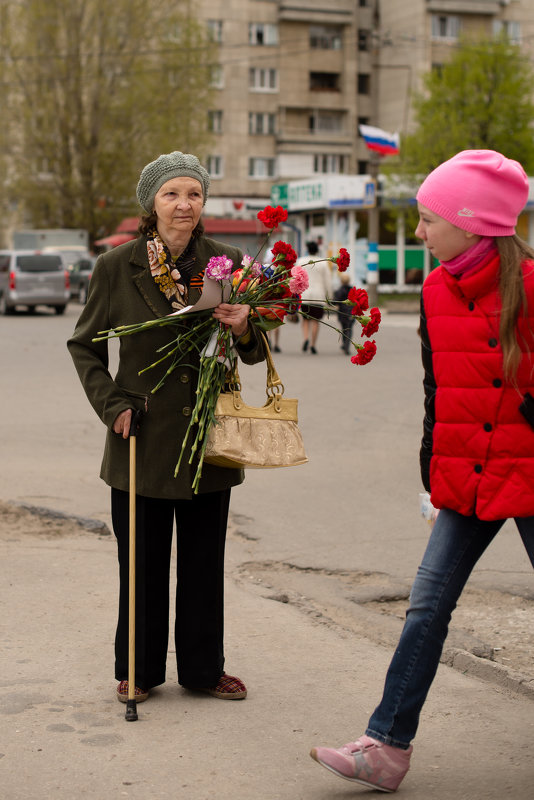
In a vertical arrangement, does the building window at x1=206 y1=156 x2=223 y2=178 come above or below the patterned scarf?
above

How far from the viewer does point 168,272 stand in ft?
14.2

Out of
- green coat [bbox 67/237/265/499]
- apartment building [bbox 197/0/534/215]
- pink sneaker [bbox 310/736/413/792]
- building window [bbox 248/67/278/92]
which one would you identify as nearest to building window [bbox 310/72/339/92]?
apartment building [bbox 197/0/534/215]

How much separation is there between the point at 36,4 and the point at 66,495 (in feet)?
150

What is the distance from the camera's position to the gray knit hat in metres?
4.29

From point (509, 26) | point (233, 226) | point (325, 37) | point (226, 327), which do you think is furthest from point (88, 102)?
point (226, 327)

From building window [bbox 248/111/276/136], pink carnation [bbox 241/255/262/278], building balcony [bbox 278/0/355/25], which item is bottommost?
pink carnation [bbox 241/255/262/278]

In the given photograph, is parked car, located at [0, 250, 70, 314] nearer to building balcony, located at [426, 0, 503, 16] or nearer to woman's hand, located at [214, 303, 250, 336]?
woman's hand, located at [214, 303, 250, 336]

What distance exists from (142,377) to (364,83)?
73313 mm

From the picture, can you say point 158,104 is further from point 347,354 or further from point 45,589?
point 45,589

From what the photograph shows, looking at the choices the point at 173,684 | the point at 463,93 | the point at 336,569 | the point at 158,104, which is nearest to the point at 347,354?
the point at 336,569

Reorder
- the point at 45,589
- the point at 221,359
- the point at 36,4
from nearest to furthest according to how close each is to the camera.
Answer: the point at 221,359 < the point at 45,589 < the point at 36,4

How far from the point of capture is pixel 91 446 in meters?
10.9

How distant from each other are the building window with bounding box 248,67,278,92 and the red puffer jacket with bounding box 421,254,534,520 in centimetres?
7043

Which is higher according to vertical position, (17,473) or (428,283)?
(428,283)
